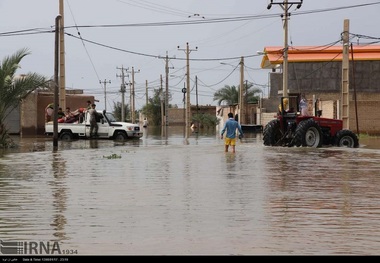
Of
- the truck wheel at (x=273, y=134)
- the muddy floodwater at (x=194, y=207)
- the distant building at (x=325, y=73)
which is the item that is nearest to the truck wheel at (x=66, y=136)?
the truck wheel at (x=273, y=134)

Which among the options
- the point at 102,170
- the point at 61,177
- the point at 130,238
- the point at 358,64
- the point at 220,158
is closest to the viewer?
the point at 130,238

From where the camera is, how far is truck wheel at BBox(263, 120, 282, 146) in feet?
92.5

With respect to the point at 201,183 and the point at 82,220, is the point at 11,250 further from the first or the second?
the point at 201,183

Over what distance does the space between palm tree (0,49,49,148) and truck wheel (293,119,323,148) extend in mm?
10931

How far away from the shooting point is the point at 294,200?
11.3 metres

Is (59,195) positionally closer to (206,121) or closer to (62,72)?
(62,72)

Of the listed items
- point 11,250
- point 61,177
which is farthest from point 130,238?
point 61,177

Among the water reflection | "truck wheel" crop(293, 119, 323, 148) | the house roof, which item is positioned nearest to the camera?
the water reflection

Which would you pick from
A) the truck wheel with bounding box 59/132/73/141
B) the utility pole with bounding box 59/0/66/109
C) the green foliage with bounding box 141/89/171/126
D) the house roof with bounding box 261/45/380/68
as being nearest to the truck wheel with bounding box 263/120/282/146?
the truck wheel with bounding box 59/132/73/141

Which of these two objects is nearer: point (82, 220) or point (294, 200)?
point (82, 220)

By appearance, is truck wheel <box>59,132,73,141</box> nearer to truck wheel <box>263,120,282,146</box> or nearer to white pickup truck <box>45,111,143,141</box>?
white pickup truck <box>45,111,143,141</box>

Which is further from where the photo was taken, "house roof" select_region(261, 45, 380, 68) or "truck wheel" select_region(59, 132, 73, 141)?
"house roof" select_region(261, 45, 380, 68)

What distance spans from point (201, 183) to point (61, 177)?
3.31 meters

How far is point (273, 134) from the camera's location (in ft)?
92.7
